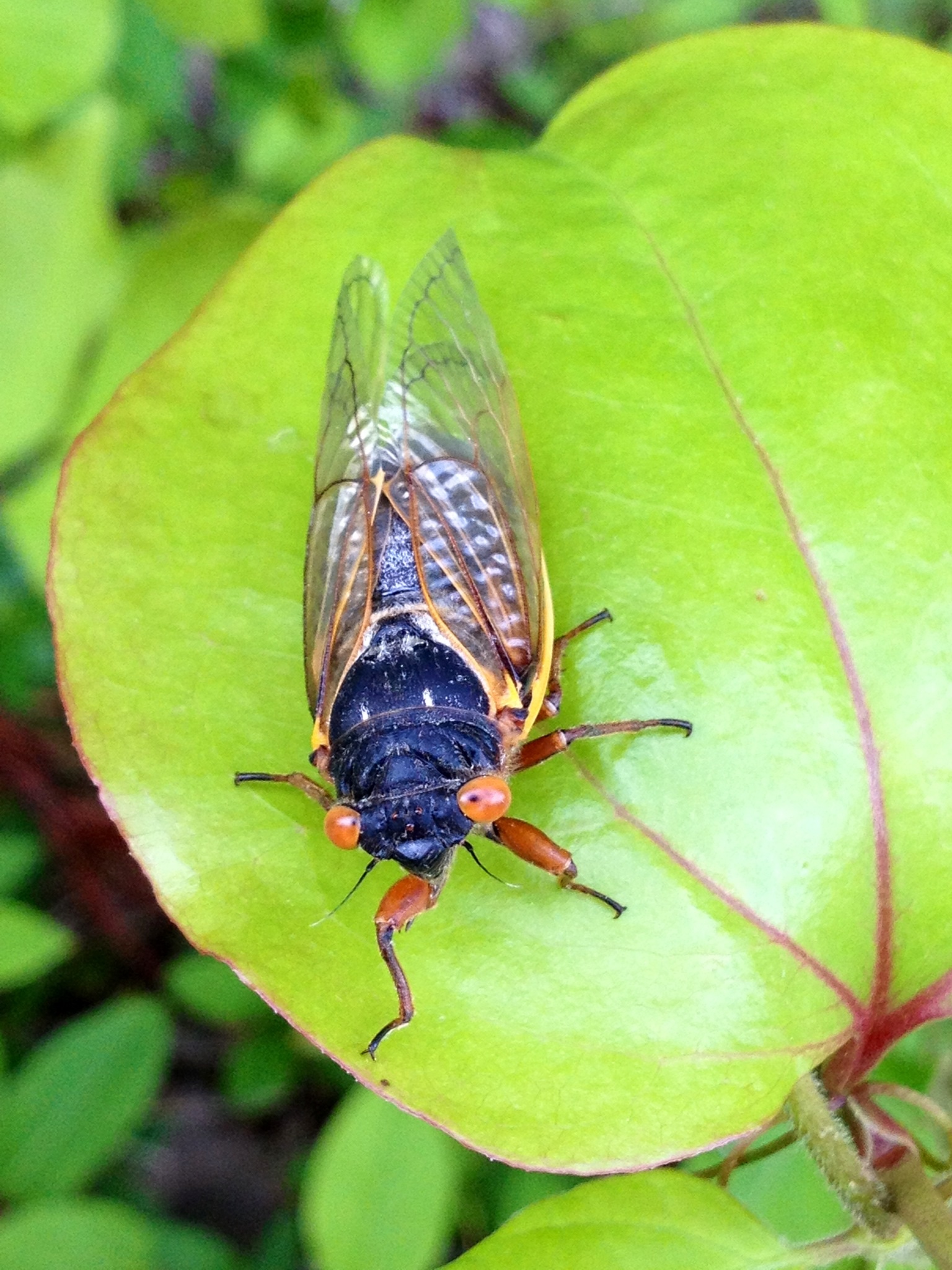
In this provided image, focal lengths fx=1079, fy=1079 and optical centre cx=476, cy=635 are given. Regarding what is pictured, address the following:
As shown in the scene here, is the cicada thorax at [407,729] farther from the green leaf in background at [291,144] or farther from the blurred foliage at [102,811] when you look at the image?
the green leaf in background at [291,144]

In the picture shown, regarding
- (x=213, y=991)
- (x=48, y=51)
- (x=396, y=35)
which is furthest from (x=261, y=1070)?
(x=396, y=35)

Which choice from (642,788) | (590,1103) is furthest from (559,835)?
(590,1103)

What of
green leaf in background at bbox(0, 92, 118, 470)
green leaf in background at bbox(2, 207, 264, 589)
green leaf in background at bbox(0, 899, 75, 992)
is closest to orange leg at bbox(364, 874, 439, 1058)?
green leaf in background at bbox(0, 899, 75, 992)

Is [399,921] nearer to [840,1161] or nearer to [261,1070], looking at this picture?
[840,1161]

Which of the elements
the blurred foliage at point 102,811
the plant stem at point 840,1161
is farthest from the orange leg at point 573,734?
the blurred foliage at point 102,811

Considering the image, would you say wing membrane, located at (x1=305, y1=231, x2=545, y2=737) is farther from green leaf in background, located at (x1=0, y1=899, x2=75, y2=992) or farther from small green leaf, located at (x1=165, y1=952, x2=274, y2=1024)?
small green leaf, located at (x1=165, y1=952, x2=274, y2=1024)

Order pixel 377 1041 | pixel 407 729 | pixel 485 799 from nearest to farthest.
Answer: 1. pixel 377 1041
2. pixel 485 799
3. pixel 407 729
